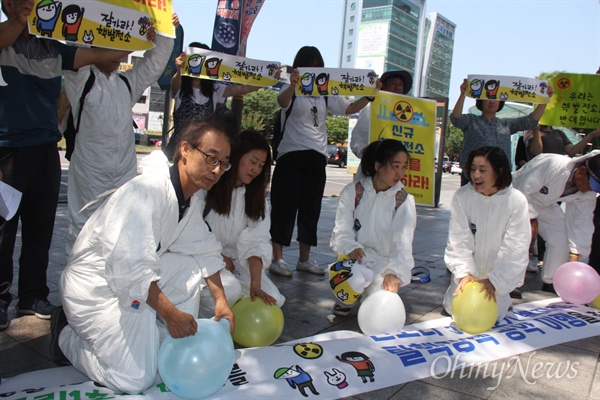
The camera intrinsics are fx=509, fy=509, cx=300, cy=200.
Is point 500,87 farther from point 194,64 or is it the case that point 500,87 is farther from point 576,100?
point 194,64

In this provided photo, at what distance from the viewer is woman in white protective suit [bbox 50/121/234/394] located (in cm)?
220

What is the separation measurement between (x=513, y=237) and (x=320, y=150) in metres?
1.95

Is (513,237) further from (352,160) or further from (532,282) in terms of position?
(352,160)

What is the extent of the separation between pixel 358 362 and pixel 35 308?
2.14 metres

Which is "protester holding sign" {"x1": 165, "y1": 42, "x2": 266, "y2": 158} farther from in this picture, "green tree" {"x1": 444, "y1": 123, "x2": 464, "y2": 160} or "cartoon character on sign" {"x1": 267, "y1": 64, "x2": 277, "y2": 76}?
→ "green tree" {"x1": 444, "y1": 123, "x2": 464, "y2": 160}

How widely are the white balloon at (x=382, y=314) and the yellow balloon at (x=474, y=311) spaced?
17.3 inches

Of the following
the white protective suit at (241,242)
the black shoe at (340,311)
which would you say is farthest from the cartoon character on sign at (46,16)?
the black shoe at (340,311)

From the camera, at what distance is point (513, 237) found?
12.4 feet

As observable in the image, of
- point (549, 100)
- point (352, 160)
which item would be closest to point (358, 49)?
point (352, 160)

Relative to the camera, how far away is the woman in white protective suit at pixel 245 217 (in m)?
3.32

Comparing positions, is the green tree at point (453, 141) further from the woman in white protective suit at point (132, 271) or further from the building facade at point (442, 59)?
the woman in white protective suit at point (132, 271)

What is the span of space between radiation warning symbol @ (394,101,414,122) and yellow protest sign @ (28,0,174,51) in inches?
101

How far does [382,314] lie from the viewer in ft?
10.7

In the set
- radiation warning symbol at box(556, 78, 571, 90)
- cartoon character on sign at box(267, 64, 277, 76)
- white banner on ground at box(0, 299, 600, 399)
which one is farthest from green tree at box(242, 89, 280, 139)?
white banner on ground at box(0, 299, 600, 399)
